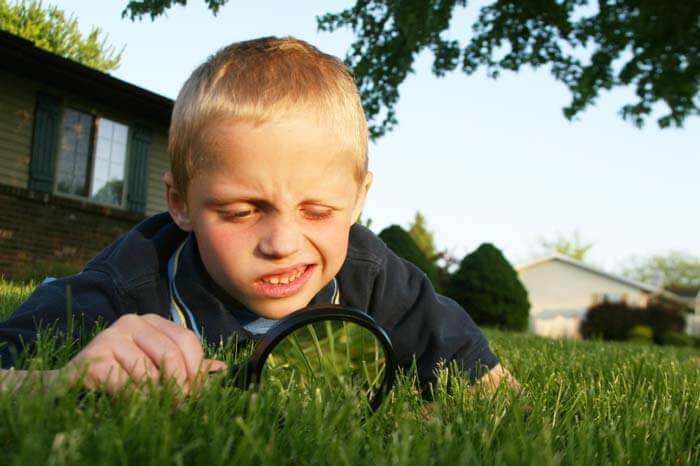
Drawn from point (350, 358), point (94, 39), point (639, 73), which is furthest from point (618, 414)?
point (94, 39)

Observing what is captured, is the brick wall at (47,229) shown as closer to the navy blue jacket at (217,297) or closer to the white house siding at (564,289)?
the navy blue jacket at (217,297)

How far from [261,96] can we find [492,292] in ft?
58.9

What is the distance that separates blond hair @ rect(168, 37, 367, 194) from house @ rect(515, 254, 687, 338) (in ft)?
181

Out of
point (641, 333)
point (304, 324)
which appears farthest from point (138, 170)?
point (641, 333)

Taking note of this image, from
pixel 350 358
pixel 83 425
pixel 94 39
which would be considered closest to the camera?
pixel 83 425

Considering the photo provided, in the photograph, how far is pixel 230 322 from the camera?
2686mm

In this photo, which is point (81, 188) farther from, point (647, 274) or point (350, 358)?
point (647, 274)

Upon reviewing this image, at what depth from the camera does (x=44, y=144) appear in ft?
46.4

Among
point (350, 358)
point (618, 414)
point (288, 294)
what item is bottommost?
point (618, 414)

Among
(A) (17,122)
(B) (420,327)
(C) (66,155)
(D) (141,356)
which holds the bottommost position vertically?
(D) (141,356)

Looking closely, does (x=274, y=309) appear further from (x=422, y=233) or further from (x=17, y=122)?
(x=422, y=233)

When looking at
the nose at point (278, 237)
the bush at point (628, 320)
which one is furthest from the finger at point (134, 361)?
the bush at point (628, 320)

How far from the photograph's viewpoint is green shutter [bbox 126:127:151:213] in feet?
52.2

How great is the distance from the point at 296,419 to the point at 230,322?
126 cm
